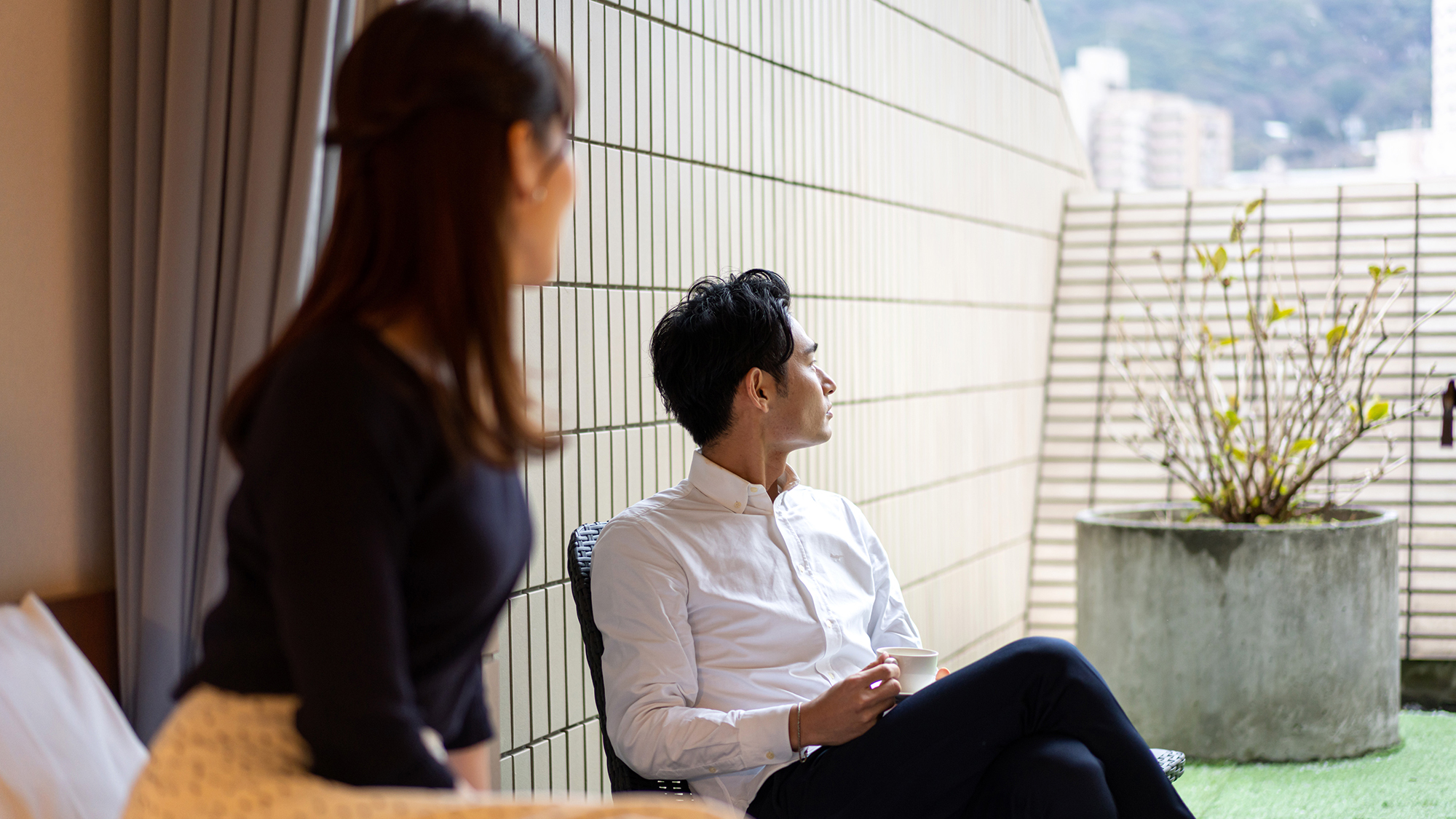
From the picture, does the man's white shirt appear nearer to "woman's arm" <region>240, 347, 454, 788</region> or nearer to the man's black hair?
the man's black hair

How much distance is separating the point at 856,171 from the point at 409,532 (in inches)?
132

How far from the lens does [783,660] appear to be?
2.11 meters

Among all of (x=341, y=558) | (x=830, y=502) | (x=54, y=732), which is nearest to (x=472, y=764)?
(x=341, y=558)

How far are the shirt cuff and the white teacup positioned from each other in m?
0.17

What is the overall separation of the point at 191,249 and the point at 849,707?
1.19m

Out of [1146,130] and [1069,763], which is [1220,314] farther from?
[1146,130]

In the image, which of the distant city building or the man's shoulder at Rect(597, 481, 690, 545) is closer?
the man's shoulder at Rect(597, 481, 690, 545)

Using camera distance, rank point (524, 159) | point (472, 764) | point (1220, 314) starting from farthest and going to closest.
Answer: point (1220, 314) → point (472, 764) → point (524, 159)

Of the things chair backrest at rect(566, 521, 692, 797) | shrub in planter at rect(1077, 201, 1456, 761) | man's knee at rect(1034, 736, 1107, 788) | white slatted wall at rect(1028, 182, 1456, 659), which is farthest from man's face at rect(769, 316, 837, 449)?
white slatted wall at rect(1028, 182, 1456, 659)

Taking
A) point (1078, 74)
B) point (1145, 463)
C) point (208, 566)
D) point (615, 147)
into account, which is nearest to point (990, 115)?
point (1145, 463)

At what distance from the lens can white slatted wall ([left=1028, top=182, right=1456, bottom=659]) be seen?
16.7 ft

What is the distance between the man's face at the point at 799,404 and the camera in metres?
2.23

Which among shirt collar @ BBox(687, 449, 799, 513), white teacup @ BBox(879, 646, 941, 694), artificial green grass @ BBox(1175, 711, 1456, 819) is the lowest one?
artificial green grass @ BBox(1175, 711, 1456, 819)

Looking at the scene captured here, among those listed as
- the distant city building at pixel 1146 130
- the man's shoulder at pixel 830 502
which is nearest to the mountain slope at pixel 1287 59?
the distant city building at pixel 1146 130
